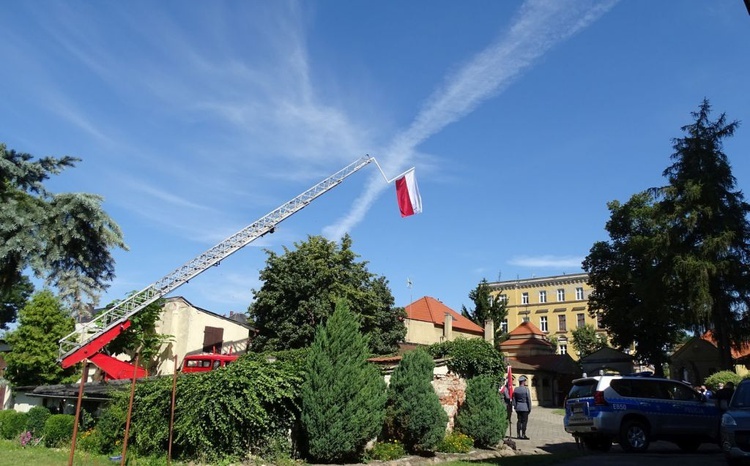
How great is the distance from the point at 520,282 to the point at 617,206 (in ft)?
136

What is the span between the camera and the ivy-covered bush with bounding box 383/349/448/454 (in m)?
13.5

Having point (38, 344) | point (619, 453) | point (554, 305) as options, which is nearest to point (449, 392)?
point (619, 453)

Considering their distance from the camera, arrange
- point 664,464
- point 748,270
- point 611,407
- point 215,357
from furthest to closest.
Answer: point 748,270
point 215,357
point 611,407
point 664,464

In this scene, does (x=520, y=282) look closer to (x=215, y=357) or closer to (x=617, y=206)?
(x=617, y=206)

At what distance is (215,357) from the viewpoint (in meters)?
27.2

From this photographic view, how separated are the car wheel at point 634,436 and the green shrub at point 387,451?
525cm

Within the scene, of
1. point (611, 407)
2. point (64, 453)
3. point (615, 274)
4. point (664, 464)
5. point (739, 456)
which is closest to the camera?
point (739, 456)

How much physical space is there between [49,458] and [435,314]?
51.5 meters

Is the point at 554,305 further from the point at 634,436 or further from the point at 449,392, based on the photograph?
the point at 634,436

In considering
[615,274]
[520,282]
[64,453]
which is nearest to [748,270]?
[615,274]

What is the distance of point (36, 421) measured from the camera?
18219mm

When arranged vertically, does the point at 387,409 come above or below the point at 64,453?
above

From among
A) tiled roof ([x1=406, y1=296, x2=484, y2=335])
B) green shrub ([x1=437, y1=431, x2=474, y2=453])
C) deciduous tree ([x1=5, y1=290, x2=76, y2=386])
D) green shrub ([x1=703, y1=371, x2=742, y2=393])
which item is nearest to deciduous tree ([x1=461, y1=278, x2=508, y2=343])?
tiled roof ([x1=406, y1=296, x2=484, y2=335])

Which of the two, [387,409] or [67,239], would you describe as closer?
[67,239]
